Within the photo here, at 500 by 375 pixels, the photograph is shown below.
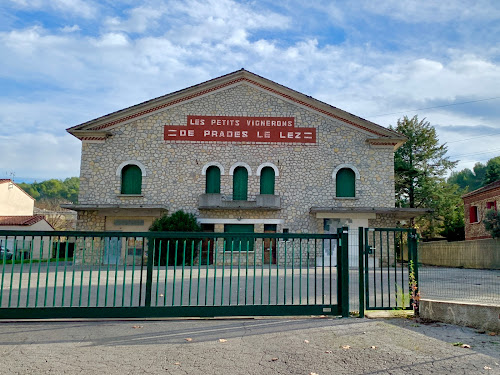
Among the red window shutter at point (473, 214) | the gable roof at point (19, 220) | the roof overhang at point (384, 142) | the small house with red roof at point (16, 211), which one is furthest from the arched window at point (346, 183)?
the gable roof at point (19, 220)

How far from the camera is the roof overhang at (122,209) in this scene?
21.6 metres

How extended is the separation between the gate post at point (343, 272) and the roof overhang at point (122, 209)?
15981 millimetres

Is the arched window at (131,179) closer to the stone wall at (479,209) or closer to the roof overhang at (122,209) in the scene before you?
the roof overhang at (122,209)

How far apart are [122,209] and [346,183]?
11995 millimetres

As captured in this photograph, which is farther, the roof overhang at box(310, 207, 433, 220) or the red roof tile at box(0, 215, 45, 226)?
the red roof tile at box(0, 215, 45, 226)

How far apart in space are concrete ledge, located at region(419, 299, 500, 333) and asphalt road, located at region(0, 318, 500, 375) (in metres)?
0.22

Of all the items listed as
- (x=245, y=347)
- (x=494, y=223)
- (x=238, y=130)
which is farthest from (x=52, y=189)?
(x=245, y=347)

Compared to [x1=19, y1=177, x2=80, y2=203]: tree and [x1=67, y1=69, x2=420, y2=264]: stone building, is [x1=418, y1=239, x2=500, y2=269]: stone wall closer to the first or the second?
[x1=67, y1=69, x2=420, y2=264]: stone building

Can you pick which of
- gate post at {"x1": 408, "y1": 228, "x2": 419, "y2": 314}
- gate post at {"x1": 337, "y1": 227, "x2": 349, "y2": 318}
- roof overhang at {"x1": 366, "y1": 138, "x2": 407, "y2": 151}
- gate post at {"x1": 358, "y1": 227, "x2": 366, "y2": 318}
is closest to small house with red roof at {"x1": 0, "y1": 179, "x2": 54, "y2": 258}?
roof overhang at {"x1": 366, "y1": 138, "x2": 407, "y2": 151}

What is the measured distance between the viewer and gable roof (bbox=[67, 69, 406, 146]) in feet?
76.1

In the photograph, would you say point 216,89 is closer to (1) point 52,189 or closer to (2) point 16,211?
(2) point 16,211

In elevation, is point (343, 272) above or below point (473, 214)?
below

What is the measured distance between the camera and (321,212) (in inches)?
889

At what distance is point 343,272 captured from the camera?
702 centimetres
